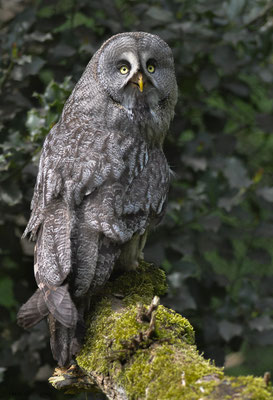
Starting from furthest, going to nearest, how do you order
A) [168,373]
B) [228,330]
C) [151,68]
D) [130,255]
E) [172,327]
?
[228,330], [151,68], [130,255], [172,327], [168,373]

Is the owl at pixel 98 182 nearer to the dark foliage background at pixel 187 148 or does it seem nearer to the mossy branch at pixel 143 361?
the mossy branch at pixel 143 361

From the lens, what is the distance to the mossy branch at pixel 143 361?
162cm

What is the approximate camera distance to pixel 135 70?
2.97 meters

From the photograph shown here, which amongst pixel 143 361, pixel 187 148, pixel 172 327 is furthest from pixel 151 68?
pixel 143 361

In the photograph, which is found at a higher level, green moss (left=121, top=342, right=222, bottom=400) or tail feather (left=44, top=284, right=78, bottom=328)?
tail feather (left=44, top=284, right=78, bottom=328)

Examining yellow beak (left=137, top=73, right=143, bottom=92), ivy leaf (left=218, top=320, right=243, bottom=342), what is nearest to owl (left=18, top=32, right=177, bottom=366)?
yellow beak (left=137, top=73, right=143, bottom=92)

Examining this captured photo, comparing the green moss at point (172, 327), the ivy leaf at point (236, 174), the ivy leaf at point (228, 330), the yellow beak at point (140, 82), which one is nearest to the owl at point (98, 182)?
the yellow beak at point (140, 82)

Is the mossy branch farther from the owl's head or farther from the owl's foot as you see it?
the owl's head

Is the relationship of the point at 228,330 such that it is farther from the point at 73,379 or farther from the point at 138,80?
the point at 138,80

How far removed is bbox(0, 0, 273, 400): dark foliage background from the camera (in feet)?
11.6

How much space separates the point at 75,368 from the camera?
7.88 feet

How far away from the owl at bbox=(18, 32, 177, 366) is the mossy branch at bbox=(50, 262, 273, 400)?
0.34 ft

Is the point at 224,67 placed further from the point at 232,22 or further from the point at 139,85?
the point at 139,85

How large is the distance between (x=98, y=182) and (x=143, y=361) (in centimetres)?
94
